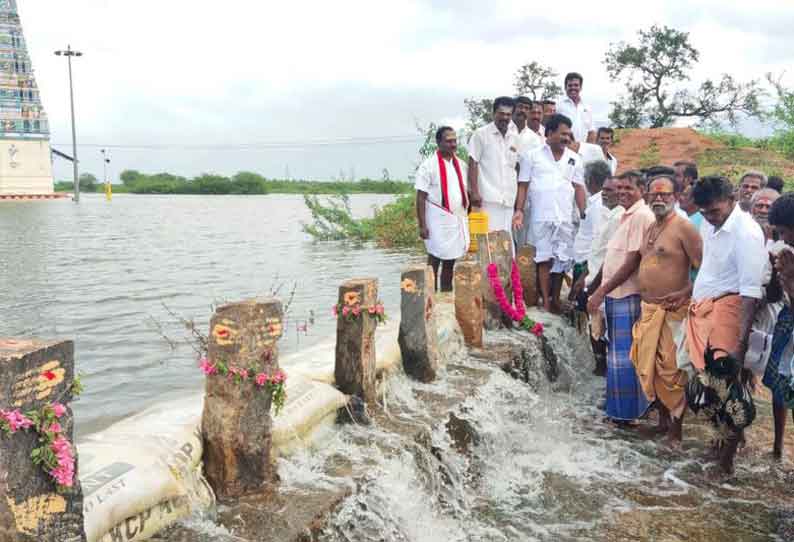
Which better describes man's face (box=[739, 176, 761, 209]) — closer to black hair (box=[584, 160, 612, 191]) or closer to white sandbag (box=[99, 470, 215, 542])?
black hair (box=[584, 160, 612, 191])

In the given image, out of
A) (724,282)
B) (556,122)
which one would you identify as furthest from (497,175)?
(724,282)

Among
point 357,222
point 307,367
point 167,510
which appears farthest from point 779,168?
point 167,510

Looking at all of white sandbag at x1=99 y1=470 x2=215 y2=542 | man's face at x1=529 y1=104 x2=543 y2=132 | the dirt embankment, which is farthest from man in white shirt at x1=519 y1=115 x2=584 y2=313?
the dirt embankment

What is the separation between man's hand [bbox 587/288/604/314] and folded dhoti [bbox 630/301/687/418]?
1.15 ft

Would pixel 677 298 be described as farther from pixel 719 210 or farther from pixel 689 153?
pixel 689 153

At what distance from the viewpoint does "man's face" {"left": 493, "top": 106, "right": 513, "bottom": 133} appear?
6.95 metres

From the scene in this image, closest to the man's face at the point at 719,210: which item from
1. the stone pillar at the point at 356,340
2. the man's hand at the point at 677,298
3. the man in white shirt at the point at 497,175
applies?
the man's hand at the point at 677,298

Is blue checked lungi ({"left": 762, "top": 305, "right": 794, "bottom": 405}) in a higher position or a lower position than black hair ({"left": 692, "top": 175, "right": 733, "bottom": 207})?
lower

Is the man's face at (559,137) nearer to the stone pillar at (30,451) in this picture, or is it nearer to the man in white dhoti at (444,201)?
the man in white dhoti at (444,201)

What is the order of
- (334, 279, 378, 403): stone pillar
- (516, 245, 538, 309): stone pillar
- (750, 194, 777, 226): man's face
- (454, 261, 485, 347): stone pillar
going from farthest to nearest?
(516, 245, 538, 309): stone pillar < (454, 261, 485, 347): stone pillar < (750, 194, 777, 226): man's face < (334, 279, 378, 403): stone pillar

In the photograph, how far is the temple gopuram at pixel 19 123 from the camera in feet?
196

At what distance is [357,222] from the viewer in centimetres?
2078

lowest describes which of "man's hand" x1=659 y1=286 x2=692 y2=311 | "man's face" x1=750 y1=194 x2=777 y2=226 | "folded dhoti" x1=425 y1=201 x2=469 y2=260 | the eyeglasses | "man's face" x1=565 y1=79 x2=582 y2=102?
"man's hand" x1=659 y1=286 x2=692 y2=311

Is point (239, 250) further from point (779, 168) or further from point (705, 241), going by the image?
point (705, 241)
